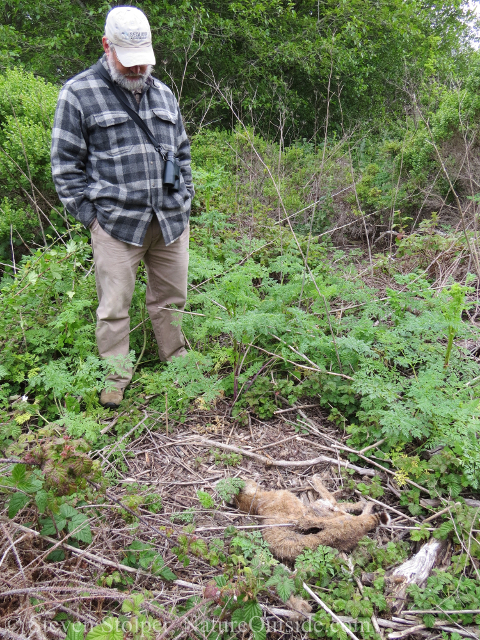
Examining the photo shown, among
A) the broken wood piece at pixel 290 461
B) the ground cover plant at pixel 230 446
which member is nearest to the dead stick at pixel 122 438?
the ground cover plant at pixel 230 446

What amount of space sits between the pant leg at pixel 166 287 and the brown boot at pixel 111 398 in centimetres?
55

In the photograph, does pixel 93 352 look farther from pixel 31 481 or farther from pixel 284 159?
pixel 284 159

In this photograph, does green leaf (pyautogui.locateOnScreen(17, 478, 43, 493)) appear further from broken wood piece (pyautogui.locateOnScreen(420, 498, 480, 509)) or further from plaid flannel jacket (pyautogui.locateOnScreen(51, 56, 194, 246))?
broken wood piece (pyautogui.locateOnScreen(420, 498, 480, 509))

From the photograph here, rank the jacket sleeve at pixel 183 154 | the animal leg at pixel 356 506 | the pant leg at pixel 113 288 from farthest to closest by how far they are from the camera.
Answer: the jacket sleeve at pixel 183 154
the pant leg at pixel 113 288
the animal leg at pixel 356 506

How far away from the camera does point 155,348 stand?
12.8 feet

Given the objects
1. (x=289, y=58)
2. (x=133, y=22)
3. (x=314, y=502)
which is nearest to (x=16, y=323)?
(x=133, y=22)

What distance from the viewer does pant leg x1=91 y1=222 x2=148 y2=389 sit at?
10.3ft

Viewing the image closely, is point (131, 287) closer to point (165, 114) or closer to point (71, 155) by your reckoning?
point (71, 155)

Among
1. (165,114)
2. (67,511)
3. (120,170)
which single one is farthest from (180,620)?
(165,114)

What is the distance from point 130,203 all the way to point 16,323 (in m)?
1.35

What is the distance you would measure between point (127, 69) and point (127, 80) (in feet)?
0.21

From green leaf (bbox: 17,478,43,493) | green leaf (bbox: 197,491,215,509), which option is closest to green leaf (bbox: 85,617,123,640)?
green leaf (bbox: 17,478,43,493)

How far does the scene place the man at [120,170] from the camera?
2891 millimetres

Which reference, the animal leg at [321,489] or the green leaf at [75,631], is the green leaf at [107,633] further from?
the animal leg at [321,489]
